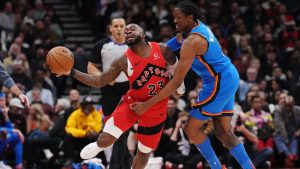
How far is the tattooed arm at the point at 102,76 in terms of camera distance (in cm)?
712

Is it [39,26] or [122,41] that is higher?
[122,41]

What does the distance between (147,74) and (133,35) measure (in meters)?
0.44

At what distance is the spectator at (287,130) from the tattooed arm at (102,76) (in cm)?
524

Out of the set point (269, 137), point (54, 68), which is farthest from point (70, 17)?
point (54, 68)

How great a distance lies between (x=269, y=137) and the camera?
453 inches

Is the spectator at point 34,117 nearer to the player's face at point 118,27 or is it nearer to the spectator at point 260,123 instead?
the spectator at point 260,123

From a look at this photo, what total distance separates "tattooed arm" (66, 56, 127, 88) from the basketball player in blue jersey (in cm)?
41

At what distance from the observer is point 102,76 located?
719 centimetres

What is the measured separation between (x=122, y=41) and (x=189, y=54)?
185 cm

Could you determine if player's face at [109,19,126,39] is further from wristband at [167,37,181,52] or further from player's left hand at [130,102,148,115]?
player's left hand at [130,102,148,115]

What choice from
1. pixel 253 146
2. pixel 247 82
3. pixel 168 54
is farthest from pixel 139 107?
pixel 247 82

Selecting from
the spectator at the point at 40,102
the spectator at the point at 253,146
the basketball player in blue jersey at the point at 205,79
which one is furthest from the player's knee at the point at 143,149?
the spectator at the point at 40,102

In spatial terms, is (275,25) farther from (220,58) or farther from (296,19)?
(220,58)

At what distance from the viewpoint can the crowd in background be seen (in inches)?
437
